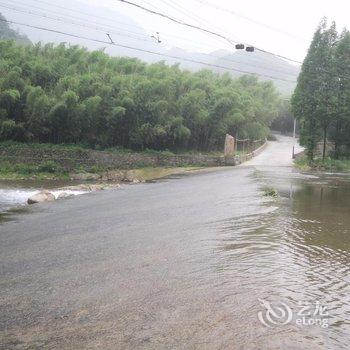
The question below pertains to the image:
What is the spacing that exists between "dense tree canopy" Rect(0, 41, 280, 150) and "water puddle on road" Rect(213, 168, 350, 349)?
17.3 meters

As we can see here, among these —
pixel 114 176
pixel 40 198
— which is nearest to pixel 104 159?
pixel 114 176

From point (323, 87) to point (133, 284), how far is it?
25.8 m

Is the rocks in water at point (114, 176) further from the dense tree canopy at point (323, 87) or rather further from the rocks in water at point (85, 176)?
the dense tree canopy at point (323, 87)

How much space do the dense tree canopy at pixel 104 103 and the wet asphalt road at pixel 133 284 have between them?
50.9 ft

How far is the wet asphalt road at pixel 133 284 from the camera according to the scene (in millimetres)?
4051

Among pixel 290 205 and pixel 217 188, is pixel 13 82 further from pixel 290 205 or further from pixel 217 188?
pixel 290 205

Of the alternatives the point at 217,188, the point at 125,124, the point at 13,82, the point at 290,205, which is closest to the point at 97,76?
the point at 125,124

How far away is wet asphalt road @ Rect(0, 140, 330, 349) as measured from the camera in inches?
159

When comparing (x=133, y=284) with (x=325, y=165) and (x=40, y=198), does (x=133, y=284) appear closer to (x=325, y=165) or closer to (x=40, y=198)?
(x=40, y=198)

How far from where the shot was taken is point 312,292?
16.5ft

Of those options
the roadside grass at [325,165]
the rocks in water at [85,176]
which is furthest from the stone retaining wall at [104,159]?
the roadside grass at [325,165]

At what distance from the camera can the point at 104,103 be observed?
2653cm

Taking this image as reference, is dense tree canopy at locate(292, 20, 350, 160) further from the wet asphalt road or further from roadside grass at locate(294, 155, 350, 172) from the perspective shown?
the wet asphalt road

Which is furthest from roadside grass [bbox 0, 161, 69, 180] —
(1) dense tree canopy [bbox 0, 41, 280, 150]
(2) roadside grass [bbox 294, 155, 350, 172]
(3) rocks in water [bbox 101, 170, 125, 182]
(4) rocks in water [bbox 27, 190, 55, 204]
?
(2) roadside grass [bbox 294, 155, 350, 172]
